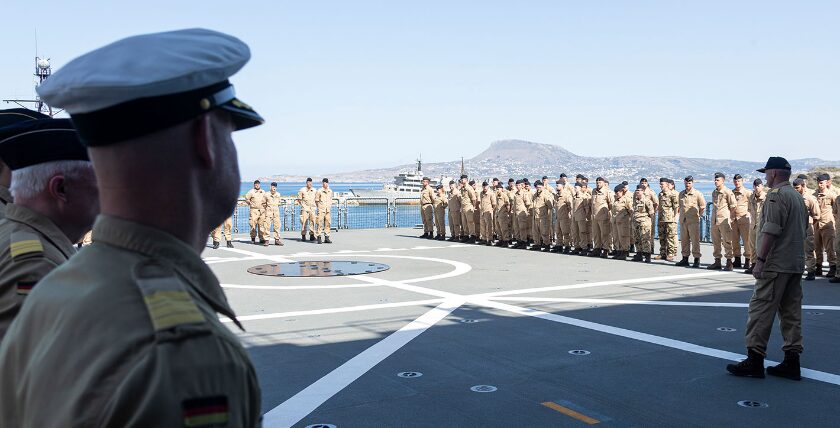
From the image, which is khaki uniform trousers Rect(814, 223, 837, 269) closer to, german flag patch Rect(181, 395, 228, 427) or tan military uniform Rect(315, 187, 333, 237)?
tan military uniform Rect(315, 187, 333, 237)

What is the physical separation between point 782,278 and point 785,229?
51cm

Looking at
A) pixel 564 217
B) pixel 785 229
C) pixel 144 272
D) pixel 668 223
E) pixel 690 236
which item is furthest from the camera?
pixel 564 217

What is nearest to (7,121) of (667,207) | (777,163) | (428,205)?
(777,163)

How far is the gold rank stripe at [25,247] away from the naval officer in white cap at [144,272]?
128 centimetres

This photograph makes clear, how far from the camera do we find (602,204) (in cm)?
1722

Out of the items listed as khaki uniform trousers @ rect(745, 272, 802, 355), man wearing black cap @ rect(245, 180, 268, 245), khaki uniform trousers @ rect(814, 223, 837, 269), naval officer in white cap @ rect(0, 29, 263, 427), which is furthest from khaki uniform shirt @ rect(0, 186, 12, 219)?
man wearing black cap @ rect(245, 180, 268, 245)

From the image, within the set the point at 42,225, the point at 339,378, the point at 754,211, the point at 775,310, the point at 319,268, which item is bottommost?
the point at 339,378

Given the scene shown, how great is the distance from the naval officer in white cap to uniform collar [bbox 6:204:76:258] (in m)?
1.38

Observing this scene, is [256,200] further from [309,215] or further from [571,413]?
[571,413]

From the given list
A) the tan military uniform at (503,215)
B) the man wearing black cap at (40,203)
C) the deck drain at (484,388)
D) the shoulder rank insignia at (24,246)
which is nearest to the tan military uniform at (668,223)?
the tan military uniform at (503,215)

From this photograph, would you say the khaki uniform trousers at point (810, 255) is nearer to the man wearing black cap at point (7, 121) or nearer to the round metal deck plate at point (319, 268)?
the round metal deck plate at point (319, 268)

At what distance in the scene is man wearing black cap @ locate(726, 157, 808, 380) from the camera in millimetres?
6250

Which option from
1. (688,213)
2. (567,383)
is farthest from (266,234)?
(567,383)

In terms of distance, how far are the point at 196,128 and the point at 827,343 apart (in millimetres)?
8061
